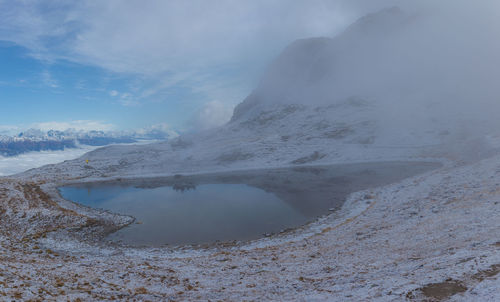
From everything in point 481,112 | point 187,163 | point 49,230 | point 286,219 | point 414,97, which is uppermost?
point 414,97

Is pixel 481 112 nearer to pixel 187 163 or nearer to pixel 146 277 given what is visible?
pixel 187 163

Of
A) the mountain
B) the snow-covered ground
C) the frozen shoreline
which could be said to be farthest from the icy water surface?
the mountain

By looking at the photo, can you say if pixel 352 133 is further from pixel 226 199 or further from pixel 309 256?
pixel 309 256

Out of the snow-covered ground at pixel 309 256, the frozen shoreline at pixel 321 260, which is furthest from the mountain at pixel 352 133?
the frozen shoreline at pixel 321 260

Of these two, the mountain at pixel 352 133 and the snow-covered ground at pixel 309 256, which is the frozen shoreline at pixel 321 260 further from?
the mountain at pixel 352 133

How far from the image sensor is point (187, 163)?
105 m

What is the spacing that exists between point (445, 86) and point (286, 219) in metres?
163

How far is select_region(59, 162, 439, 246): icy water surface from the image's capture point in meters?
34.2

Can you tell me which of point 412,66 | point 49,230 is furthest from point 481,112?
point 49,230

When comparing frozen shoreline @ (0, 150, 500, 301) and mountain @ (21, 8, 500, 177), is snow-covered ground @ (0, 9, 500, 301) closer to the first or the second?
frozen shoreline @ (0, 150, 500, 301)

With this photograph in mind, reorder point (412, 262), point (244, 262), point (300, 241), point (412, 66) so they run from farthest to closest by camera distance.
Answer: point (412, 66) → point (300, 241) → point (244, 262) → point (412, 262)

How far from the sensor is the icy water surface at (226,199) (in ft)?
112

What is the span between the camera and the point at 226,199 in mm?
52750

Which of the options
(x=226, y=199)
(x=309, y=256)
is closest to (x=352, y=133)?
(x=226, y=199)
